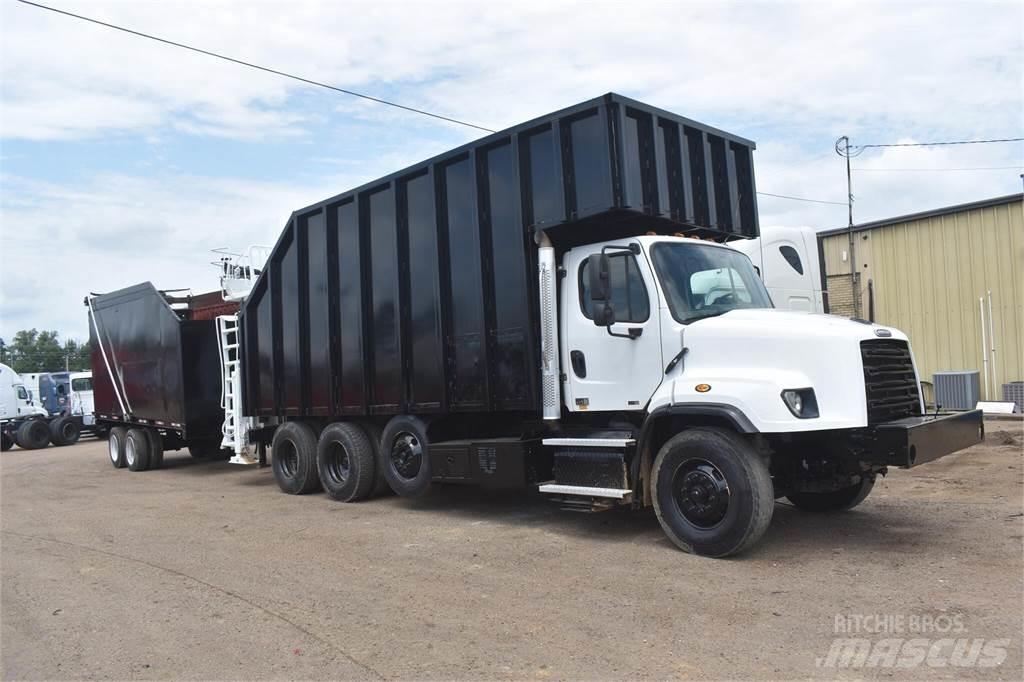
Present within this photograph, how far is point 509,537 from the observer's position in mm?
7238

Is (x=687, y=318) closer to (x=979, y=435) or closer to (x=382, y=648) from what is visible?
(x=979, y=435)

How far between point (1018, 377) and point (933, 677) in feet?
50.8

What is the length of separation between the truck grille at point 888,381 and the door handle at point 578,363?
2.42 m

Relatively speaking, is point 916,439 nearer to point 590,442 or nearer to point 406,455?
point 590,442

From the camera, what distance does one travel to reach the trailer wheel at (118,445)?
15781 millimetres

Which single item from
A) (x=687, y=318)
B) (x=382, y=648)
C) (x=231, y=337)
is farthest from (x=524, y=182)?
(x=231, y=337)

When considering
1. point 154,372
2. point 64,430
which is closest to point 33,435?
point 64,430

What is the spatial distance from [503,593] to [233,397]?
7.98m

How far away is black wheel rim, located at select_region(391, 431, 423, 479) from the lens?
29.0 ft

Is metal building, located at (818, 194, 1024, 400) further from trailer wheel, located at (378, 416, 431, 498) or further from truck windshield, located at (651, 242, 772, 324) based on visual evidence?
trailer wheel, located at (378, 416, 431, 498)

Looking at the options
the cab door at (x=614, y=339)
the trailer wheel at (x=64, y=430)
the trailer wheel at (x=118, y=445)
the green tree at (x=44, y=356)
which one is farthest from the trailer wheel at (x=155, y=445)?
the green tree at (x=44, y=356)

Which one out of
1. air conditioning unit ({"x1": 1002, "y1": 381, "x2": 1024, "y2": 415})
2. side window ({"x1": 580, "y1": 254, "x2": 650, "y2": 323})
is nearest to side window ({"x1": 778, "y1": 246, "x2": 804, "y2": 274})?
side window ({"x1": 580, "y1": 254, "x2": 650, "y2": 323})

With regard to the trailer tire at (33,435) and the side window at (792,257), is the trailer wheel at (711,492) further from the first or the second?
the trailer tire at (33,435)

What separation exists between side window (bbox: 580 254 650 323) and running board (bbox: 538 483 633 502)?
1.49m
